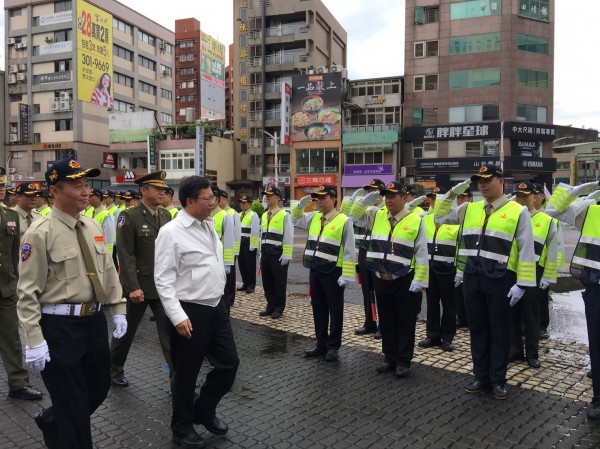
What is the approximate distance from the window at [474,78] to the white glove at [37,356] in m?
44.5

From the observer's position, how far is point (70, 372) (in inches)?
128

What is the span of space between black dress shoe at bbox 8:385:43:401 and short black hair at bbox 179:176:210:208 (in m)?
2.73

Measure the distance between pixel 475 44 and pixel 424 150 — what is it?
33.7ft

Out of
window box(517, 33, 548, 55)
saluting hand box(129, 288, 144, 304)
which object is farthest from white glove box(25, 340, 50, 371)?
window box(517, 33, 548, 55)

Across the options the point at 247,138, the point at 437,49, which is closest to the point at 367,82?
the point at 437,49

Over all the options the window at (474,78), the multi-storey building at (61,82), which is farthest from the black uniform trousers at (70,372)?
the multi-storey building at (61,82)

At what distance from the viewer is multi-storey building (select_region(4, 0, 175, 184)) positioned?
1898 inches

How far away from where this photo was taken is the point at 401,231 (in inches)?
233

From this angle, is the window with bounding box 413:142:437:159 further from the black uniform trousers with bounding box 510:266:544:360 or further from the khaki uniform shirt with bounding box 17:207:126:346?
the khaki uniform shirt with bounding box 17:207:126:346

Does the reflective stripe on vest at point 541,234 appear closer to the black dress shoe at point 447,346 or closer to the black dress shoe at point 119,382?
the black dress shoe at point 447,346

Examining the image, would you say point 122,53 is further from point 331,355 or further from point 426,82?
point 331,355

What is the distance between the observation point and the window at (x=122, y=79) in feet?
174

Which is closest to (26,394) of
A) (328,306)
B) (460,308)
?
(328,306)

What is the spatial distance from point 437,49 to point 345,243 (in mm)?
42085
